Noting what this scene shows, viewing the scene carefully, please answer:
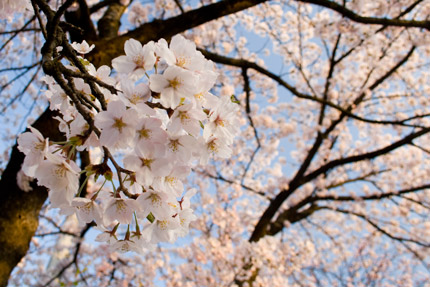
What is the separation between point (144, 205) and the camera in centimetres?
76

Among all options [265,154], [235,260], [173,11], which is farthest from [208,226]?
[173,11]

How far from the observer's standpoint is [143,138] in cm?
69

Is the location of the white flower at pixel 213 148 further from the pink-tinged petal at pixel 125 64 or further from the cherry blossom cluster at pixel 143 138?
the pink-tinged petal at pixel 125 64

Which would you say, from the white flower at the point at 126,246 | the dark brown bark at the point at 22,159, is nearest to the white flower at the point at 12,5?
the white flower at the point at 126,246

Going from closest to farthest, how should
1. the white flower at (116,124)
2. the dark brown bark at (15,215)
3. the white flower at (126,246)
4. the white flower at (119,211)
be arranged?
the white flower at (116,124) → the white flower at (119,211) → the white flower at (126,246) → the dark brown bark at (15,215)

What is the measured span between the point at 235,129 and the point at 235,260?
6.36m

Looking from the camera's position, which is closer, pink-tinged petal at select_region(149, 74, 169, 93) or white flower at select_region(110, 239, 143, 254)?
pink-tinged petal at select_region(149, 74, 169, 93)

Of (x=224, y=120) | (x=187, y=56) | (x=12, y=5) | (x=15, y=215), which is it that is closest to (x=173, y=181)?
(x=224, y=120)

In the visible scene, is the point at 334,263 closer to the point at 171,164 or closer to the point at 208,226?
the point at 208,226

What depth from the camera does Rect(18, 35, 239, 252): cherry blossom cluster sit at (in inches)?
27.0

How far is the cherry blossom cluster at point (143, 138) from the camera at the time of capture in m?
0.69

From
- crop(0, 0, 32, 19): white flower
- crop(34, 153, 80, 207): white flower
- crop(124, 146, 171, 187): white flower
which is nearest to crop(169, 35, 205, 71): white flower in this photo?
crop(124, 146, 171, 187): white flower

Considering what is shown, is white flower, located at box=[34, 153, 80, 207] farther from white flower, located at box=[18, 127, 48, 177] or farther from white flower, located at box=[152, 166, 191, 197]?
white flower, located at box=[152, 166, 191, 197]

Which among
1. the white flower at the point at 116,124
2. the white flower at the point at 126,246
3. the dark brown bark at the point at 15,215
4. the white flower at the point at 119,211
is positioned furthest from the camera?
the dark brown bark at the point at 15,215
